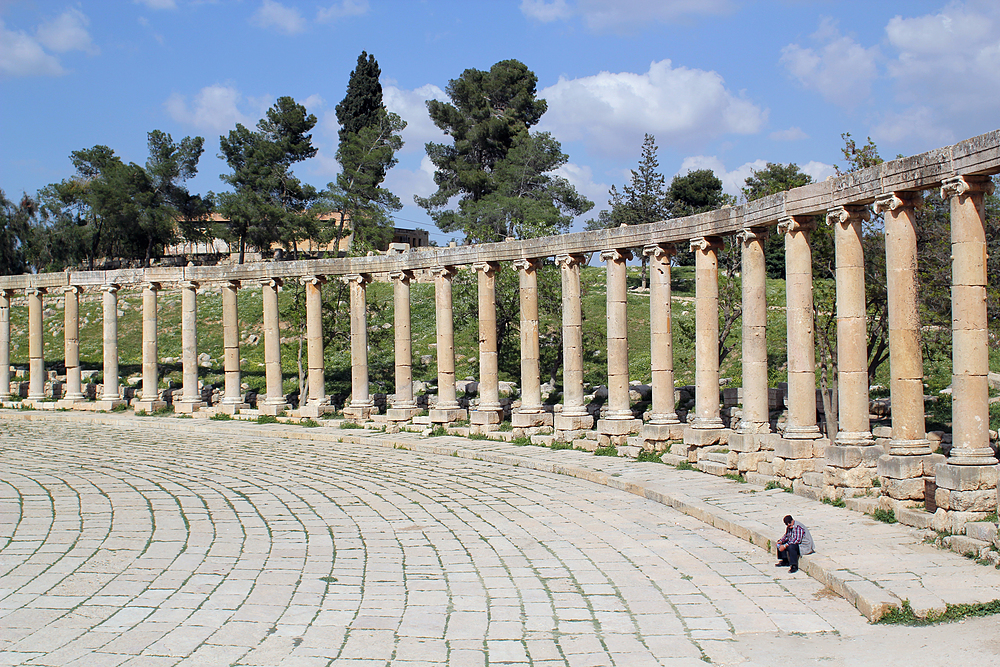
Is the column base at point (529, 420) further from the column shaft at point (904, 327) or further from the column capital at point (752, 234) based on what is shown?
the column shaft at point (904, 327)

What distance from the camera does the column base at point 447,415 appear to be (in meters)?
26.8

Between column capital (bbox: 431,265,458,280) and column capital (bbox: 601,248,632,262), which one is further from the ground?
column capital (bbox: 431,265,458,280)

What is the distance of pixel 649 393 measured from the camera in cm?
2925

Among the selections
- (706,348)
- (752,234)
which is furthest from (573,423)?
(752,234)

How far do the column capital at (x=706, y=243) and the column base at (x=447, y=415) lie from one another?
33.7 ft

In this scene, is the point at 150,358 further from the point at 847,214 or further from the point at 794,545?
the point at 794,545

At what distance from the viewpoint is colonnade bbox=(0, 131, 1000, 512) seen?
12.6m

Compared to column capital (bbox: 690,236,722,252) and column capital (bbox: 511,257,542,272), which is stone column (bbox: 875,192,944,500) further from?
column capital (bbox: 511,257,542,272)

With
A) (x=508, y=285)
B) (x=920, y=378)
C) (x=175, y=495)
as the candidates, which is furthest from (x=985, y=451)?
(x=508, y=285)


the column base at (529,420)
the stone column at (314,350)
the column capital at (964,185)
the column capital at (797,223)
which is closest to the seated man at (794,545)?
the column capital at (964,185)

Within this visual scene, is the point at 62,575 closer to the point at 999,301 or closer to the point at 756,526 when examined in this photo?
the point at 756,526

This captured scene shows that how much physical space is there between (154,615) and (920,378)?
12.0 metres

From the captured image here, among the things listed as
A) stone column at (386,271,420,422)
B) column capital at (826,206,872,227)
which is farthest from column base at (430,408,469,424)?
column capital at (826,206,872,227)

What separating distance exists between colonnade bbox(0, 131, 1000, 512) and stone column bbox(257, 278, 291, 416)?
71 millimetres
